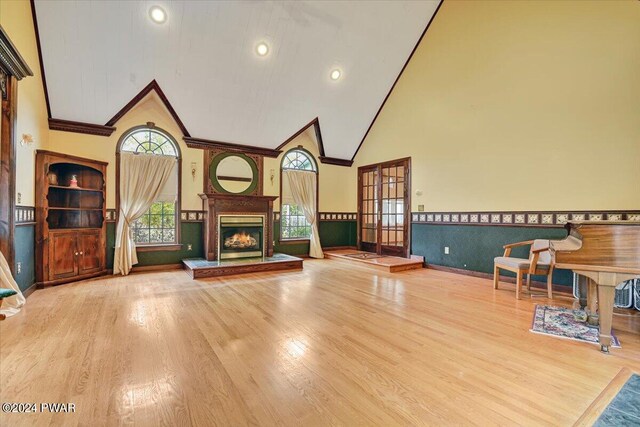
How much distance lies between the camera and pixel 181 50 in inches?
181

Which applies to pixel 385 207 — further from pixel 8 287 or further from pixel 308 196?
pixel 8 287

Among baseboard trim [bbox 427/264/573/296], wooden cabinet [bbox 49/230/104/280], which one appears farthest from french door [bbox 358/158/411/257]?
wooden cabinet [bbox 49/230/104/280]

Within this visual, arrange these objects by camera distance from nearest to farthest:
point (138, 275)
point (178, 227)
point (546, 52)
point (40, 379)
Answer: point (40, 379), point (546, 52), point (138, 275), point (178, 227)

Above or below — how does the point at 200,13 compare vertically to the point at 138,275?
above

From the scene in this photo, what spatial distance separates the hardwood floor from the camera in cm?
160

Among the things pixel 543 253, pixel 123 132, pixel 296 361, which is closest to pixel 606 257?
pixel 543 253

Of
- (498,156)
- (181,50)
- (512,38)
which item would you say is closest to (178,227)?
(181,50)

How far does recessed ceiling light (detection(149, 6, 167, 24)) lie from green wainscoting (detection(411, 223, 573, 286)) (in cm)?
559

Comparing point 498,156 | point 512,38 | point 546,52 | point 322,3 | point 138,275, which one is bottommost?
point 138,275

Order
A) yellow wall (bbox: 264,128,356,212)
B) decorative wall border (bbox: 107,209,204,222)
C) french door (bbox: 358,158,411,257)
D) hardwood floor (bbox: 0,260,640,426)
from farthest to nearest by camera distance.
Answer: yellow wall (bbox: 264,128,356,212)
french door (bbox: 358,158,411,257)
decorative wall border (bbox: 107,209,204,222)
hardwood floor (bbox: 0,260,640,426)

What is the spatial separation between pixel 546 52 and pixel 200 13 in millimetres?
5055

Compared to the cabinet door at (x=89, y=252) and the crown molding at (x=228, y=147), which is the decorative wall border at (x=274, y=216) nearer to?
the cabinet door at (x=89, y=252)

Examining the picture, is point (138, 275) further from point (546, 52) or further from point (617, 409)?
point (546, 52)

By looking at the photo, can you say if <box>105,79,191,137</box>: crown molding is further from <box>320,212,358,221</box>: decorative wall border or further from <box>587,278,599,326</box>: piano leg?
<box>587,278,599,326</box>: piano leg
